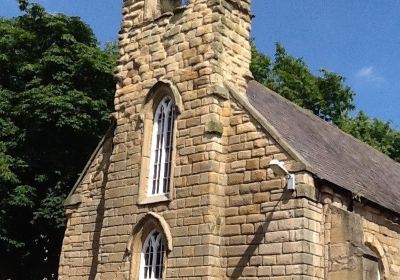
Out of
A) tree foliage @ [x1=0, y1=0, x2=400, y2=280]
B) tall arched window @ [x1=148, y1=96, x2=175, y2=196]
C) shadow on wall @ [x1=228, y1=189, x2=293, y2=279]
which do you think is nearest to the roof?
shadow on wall @ [x1=228, y1=189, x2=293, y2=279]

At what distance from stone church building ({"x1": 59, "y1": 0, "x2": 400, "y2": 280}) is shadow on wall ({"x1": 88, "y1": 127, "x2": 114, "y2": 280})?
0.15 feet

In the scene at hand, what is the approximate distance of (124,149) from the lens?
52.1ft

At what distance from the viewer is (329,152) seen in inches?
661

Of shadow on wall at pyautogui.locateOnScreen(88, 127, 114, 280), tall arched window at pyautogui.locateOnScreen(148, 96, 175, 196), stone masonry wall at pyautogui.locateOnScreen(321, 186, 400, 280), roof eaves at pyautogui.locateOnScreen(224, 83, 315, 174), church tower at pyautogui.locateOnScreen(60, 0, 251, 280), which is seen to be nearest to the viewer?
stone masonry wall at pyautogui.locateOnScreen(321, 186, 400, 280)

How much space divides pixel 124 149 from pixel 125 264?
2948mm

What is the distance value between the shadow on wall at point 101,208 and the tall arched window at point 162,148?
85.8 inches

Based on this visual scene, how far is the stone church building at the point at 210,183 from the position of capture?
1269cm

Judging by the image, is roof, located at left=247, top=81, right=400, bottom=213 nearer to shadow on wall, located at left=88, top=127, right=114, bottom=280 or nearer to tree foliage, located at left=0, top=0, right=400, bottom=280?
shadow on wall, located at left=88, top=127, right=114, bottom=280

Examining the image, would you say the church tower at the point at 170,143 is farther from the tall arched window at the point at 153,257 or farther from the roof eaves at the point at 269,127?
the roof eaves at the point at 269,127

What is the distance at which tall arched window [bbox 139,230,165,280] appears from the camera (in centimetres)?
1434

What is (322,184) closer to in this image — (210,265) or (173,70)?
(210,265)

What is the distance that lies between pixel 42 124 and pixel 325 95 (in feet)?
53.5

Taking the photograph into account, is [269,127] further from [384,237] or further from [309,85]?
[309,85]

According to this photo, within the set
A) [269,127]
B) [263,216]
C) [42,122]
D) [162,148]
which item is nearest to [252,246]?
[263,216]
